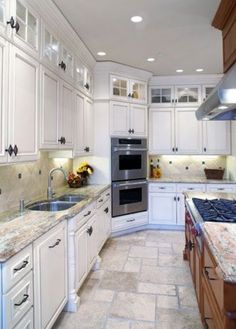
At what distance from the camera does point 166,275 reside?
3.19 m

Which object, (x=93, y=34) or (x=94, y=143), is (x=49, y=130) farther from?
(x=94, y=143)

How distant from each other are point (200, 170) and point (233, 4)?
11.7 ft

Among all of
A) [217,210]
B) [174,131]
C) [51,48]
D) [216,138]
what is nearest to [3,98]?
[51,48]

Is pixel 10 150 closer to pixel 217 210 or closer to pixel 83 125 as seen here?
pixel 217 210

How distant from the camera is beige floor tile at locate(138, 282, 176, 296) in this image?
281 centimetres

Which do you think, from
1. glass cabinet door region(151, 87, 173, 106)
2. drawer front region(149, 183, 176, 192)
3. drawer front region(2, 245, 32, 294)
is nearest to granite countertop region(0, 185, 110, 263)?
drawer front region(2, 245, 32, 294)

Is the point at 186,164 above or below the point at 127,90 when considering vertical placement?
below

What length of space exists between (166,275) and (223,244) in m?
1.87

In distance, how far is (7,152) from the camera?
6.27 feet

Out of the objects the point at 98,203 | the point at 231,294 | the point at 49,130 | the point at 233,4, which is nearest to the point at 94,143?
the point at 98,203

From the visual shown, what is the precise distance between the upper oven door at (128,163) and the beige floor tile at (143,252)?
1162 millimetres

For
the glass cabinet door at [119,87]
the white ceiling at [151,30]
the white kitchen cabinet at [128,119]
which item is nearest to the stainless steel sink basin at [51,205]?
the white kitchen cabinet at [128,119]

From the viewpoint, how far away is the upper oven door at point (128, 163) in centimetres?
447

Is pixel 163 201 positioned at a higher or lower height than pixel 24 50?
lower
